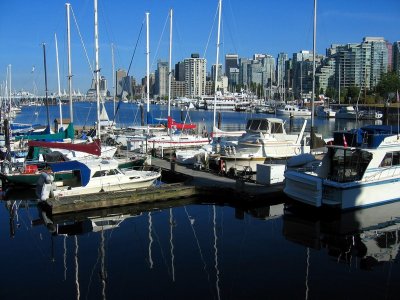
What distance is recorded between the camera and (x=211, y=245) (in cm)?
1594

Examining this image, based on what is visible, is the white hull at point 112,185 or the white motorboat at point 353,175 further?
the white hull at point 112,185

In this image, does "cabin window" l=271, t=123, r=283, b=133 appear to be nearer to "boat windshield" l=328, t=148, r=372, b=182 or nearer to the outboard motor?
"boat windshield" l=328, t=148, r=372, b=182

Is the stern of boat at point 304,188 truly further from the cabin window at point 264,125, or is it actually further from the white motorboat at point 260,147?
the cabin window at point 264,125

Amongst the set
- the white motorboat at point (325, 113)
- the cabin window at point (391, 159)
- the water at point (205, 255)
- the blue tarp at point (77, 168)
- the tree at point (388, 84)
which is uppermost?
A: the tree at point (388, 84)

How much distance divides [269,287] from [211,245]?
A: 3974 mm

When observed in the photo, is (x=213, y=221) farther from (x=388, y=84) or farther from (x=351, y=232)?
(x=388, y=84)

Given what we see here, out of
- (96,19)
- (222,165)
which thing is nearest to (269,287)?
(222,165)

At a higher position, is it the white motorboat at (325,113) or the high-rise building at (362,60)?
the high-rise building at (362,60)

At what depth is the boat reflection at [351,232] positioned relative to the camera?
15.2 meters

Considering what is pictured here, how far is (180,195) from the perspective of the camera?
22.3 meters

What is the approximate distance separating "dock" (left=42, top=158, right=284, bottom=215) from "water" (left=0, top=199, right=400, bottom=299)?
22.5 inches

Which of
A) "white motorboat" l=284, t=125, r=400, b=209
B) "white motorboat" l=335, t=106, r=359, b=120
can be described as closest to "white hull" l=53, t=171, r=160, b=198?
"white motorboat" l=284, t=125, r=400, b=209

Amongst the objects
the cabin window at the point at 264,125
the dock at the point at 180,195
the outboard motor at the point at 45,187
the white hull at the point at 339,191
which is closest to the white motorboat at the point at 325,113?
the cabin window at the point at 264,125

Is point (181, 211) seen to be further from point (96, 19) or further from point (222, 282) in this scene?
point (96, 19)
